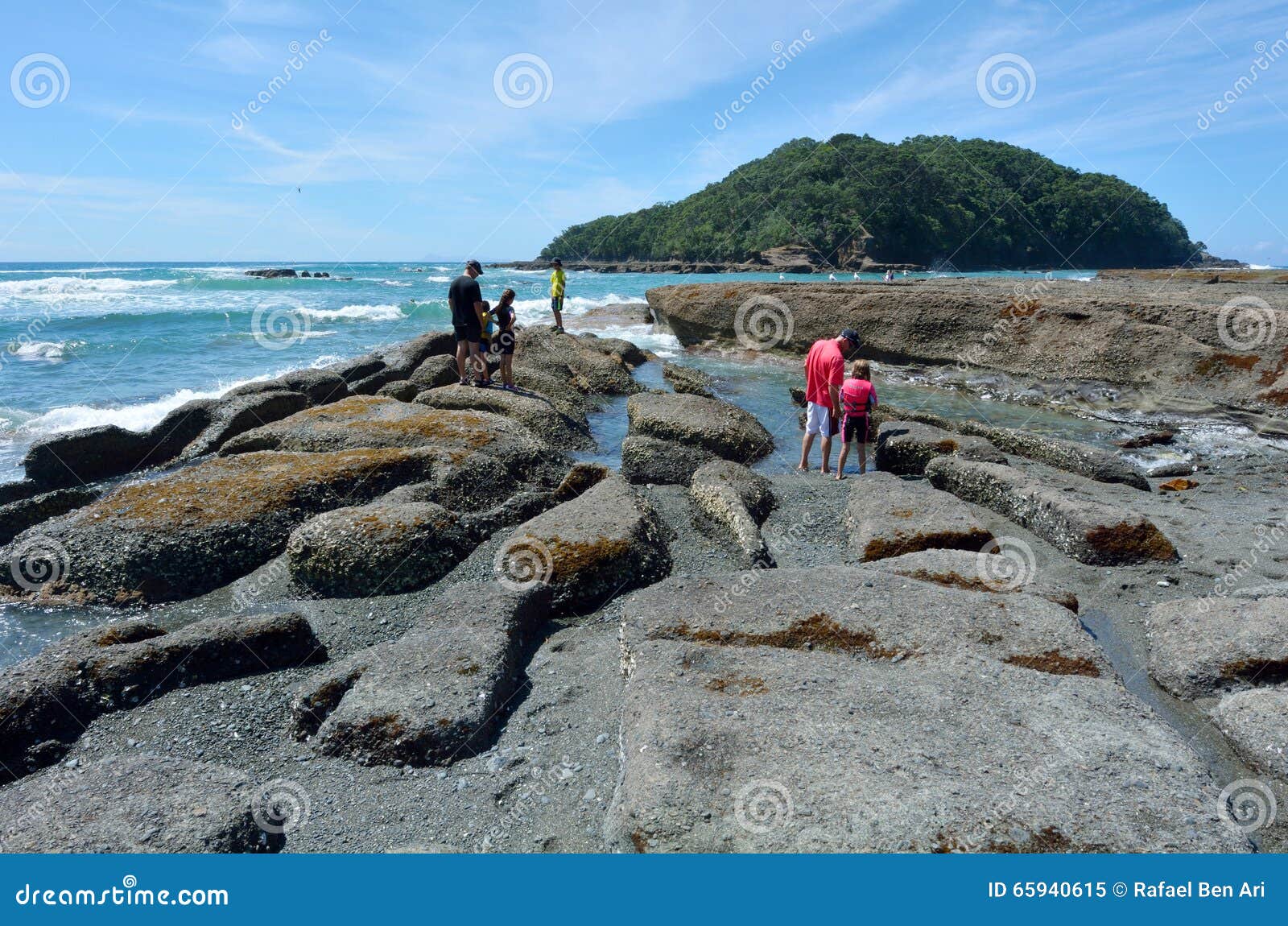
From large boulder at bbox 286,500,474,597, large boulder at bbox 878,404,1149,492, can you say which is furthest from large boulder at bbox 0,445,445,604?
large boulder at bbox 878,404,1149,492

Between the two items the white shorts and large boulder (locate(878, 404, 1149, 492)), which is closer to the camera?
large boulder (locate(878, 404, 1149, 492))

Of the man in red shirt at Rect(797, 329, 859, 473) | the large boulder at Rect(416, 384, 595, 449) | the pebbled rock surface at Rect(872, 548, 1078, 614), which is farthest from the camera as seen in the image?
the large boulder at Rect(416, 384, 595, 449)

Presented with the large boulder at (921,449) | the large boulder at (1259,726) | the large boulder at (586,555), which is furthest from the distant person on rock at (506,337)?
the large boulder at (1259,726)

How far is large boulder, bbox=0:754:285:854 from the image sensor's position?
2.70 metres

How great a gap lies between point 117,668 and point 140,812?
1.51 metres

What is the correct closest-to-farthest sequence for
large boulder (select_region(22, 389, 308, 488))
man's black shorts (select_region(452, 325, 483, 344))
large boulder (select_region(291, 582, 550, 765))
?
1. large boulder (select_region(291, 582, 550, 765))
2. large boulder (select_region(22, 389, 308, 488))
3. man's black shorts (select_region(452, 325, 483, 344))

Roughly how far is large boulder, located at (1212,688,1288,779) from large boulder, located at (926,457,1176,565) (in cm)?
194

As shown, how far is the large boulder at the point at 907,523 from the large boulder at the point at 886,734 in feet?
3.98

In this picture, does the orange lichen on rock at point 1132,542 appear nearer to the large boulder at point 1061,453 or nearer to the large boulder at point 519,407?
the large boulder at point 1061,453

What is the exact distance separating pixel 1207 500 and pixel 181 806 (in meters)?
8.89

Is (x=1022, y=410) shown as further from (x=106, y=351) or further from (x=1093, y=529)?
(x=106, y=351)

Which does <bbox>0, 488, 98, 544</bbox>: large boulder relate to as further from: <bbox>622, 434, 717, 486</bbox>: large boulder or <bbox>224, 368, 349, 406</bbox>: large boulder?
<bbox>622, 434, 717, 486</bbox>: large boulder

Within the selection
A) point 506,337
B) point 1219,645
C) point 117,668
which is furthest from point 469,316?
point 1219,645

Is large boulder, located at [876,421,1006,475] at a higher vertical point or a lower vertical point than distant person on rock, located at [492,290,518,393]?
lower
